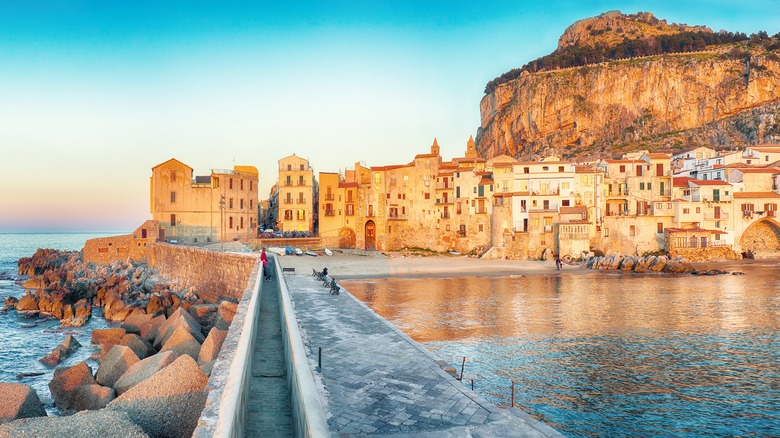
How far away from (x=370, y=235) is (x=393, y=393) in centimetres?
5707

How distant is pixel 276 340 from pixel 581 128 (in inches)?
4881

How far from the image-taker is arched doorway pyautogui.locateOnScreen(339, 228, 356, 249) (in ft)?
217

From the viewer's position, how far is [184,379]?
9969 mm

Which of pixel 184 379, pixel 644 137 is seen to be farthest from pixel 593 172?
pixel 644 137

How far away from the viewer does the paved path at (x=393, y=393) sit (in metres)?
8.19

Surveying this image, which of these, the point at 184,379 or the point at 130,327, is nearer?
the point at 184,379

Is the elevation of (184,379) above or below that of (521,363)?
above

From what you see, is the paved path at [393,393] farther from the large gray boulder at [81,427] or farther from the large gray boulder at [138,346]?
the large gray boulder at [138,346]

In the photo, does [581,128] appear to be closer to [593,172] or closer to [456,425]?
[593,172]

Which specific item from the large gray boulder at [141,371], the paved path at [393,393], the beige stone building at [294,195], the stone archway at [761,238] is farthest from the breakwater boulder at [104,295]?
the stone archway at [761,238]

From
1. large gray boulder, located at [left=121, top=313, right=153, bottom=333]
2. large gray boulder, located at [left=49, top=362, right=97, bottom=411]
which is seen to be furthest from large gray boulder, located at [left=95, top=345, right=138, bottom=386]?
large gray boulder, located at [left=121, top=313, right=153, bottom=333]

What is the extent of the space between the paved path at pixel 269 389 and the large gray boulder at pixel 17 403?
4.89 meters

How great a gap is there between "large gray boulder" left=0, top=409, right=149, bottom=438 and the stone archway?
236 ft

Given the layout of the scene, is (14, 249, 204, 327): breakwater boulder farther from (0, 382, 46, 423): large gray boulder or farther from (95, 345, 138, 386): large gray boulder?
(0, 382, 46, 423): large gray boulder
